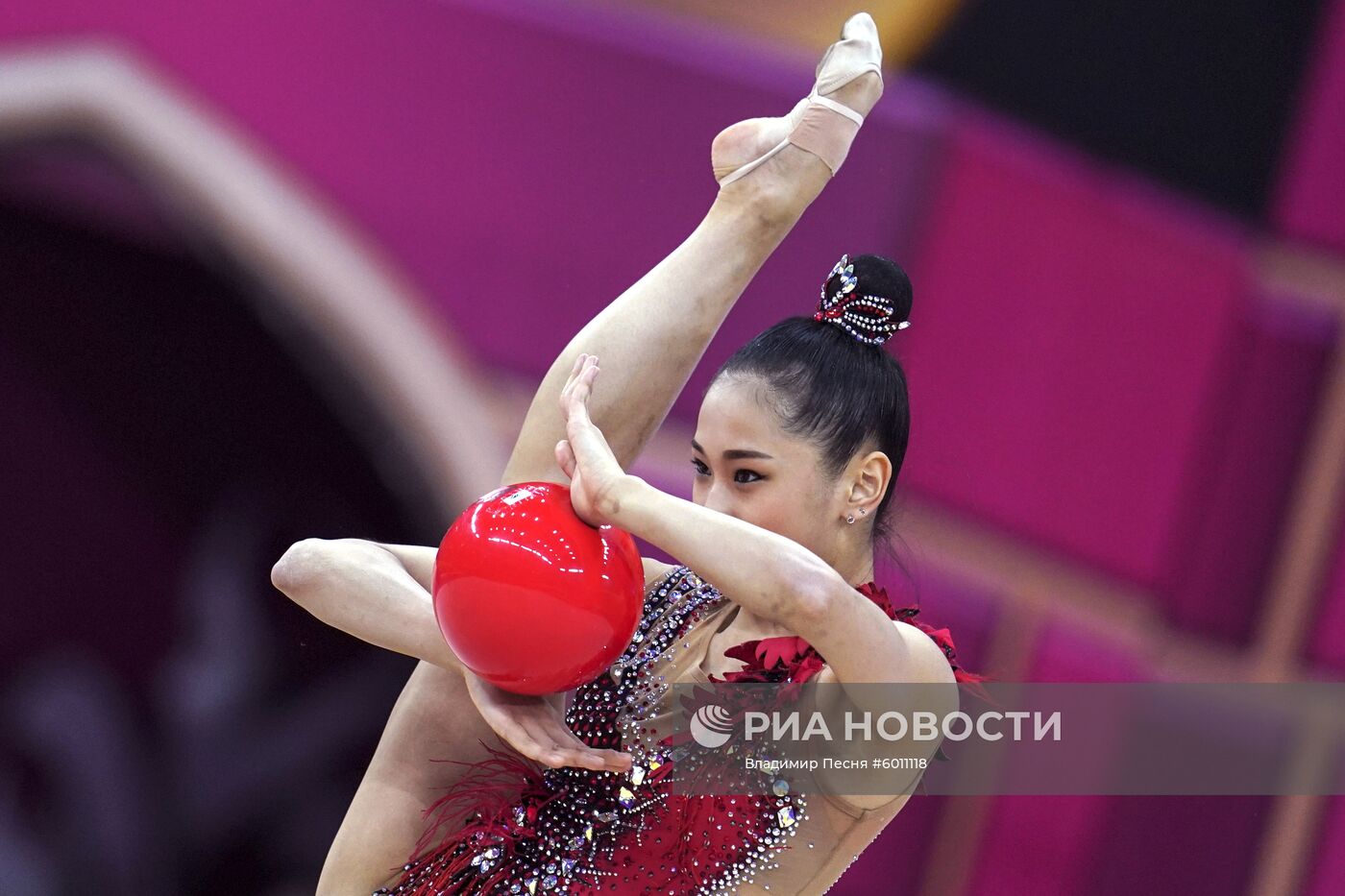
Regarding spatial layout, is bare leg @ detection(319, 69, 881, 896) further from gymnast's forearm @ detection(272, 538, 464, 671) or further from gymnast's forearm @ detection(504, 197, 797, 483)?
gymnast's forearm @ detection(272, 538, 464, 671)

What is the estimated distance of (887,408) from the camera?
134cm

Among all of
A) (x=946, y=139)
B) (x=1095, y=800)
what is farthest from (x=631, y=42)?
(x=1095, y=800)

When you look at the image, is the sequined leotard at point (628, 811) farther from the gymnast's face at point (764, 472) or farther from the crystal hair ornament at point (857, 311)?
the crystal hair ornament at point (857, 311)

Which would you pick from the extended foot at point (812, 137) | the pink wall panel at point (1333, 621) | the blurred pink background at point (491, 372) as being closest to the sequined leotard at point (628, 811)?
the extended foot at point (812, 137)

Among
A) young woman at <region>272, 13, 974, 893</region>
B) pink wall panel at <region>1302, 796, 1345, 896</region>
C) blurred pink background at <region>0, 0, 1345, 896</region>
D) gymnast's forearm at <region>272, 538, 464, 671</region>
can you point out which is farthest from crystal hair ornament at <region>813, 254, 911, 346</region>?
pink wall panel at <region>1302, 796, 1345, 896</region>

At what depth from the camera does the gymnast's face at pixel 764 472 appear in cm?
126

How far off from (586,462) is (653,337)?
0.91 ft

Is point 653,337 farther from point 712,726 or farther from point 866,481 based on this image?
point 712,726

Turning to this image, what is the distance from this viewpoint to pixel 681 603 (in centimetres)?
141

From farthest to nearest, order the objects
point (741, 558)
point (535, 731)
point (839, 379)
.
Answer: point (839, 379) < point (535, 731) < point (741, 558)

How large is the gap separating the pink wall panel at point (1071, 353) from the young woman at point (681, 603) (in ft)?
2.12

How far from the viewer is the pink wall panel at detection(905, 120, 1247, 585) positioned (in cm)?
200

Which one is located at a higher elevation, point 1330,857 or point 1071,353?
point 1071,353

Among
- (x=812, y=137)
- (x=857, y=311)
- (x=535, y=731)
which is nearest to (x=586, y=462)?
(x=535, y=731)
